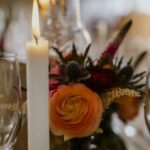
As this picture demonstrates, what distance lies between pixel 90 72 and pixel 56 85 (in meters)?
0.06

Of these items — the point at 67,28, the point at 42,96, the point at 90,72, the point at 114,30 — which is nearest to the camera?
the point at 42,96

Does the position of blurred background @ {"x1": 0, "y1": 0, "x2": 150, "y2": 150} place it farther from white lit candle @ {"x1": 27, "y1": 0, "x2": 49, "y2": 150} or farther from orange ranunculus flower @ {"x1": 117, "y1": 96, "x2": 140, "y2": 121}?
white lit candle @ {"x1": 27, "y1": 0, "x2": 49, "y2": 150}

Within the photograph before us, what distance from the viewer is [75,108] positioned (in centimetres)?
58

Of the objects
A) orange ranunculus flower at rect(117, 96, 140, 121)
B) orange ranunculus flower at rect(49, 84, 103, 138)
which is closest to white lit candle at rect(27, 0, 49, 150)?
orange ranunculus flower at rect(49, 84, 103, 138)

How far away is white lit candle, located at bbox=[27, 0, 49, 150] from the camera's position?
1.69ft

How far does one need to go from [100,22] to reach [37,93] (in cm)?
121

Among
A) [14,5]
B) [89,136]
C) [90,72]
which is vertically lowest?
[89,136]

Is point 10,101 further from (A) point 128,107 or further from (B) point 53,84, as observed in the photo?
(A) point 128,107

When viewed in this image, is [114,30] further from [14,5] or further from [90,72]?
[90,72]

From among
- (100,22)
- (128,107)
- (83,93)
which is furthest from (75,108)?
(100,22)

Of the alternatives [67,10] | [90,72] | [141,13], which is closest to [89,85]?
[90,72]

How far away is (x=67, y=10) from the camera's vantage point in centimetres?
127

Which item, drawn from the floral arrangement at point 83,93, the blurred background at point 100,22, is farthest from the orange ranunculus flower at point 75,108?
the blurred background at point 100,22

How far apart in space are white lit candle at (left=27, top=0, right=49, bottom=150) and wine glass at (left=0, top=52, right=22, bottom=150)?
A: 81 mm
